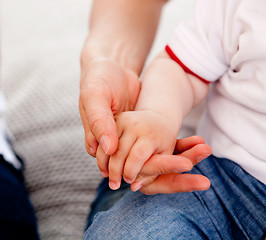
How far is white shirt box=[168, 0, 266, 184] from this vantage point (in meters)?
0.42

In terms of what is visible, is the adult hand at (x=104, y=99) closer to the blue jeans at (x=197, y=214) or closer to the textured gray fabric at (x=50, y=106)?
the blue jeans at (x=197, y=214)

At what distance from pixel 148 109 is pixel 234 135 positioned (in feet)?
0.43

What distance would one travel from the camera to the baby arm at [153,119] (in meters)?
0.34

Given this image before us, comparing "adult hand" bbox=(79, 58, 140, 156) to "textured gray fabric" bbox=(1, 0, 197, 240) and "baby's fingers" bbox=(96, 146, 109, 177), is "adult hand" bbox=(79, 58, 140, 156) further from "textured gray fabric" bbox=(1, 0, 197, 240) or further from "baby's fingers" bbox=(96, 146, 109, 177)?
"textured gray fabric" bbox=(1, 0, 197, 240)

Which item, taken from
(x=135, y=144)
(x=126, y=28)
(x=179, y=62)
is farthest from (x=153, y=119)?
(x=126, y=28)

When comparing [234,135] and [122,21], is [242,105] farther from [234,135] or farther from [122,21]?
[122,21]

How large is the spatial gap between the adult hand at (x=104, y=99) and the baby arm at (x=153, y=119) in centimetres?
2

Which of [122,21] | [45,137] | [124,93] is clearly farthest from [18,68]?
[124,93]

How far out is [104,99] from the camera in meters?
0.37

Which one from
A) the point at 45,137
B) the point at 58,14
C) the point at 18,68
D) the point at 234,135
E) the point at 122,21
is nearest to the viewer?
the point at 234,135

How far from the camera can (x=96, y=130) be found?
1.12ft

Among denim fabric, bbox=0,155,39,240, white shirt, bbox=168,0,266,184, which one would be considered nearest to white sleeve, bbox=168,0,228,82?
white shirt, bbox=168,0,266,184

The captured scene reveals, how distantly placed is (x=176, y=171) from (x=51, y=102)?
0.52 metres

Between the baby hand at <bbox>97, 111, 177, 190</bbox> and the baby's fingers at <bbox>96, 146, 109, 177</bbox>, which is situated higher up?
the baby hand at <bbox>97, 111, 177, 190</bbox>
